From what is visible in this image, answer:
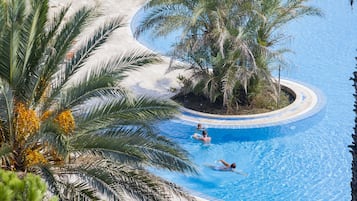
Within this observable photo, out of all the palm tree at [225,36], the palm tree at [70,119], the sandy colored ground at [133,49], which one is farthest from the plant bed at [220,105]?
the palm tree at [70,119]

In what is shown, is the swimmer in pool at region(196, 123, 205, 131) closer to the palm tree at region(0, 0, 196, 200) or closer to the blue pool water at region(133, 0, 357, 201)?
the blue pool water at region(133, 0, 357, 201)

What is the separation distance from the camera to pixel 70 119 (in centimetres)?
928

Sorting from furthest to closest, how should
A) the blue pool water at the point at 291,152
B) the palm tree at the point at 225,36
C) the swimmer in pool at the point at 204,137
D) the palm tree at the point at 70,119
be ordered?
the palm tree at the point at 225,36 < the swimmer in pool at the point at 204,137 < the blue pool water at the point at 291,152 < the palm tree at the point at 70,119

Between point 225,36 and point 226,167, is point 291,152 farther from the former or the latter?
point 225,36

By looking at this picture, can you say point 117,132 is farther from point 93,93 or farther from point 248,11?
point 248,11

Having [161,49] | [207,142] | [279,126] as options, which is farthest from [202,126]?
[161,49]

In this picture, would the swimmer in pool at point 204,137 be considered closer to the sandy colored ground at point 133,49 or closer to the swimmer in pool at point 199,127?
the swimmer in pool at point 199,127

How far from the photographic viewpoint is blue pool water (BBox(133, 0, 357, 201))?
14.7 metres

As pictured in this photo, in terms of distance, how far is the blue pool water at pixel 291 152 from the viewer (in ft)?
48.1

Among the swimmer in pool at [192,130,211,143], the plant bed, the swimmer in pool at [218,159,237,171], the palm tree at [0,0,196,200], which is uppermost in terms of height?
the palm tree at [0,0,196,200]

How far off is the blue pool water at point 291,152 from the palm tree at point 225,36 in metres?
1.35

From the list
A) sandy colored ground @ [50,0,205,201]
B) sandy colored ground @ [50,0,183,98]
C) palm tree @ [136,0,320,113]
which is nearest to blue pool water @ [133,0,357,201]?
sandy colored ground @ [50,0,205,201]

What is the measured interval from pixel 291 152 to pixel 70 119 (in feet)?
27.2

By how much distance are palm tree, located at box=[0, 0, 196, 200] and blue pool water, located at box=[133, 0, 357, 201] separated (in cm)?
526
